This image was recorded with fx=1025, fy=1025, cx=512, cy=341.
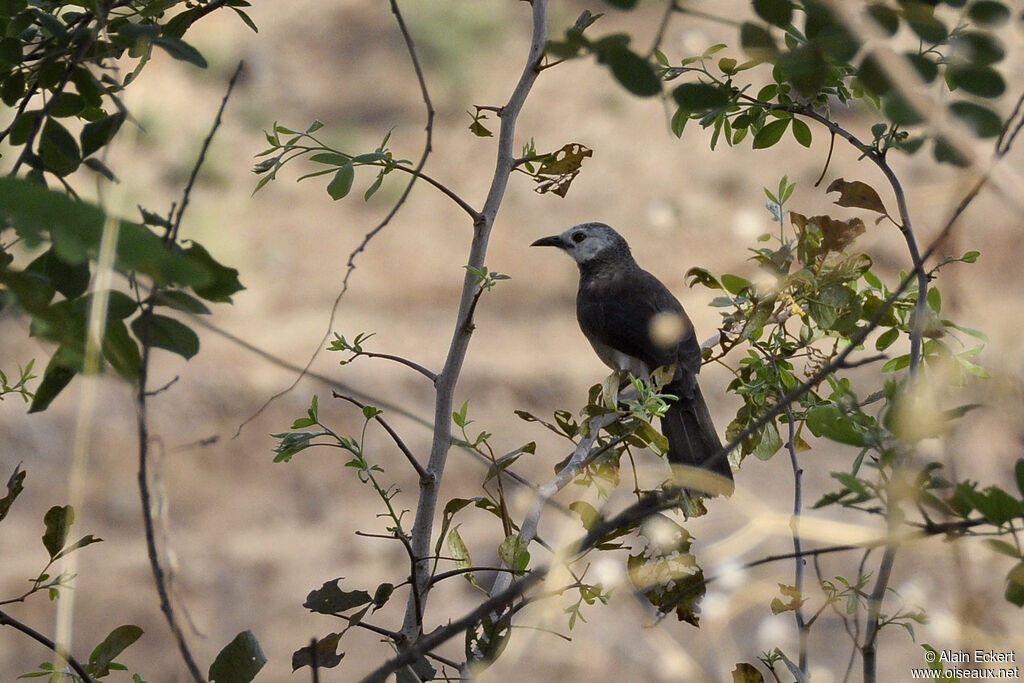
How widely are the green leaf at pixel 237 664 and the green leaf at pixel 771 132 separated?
4.39 feet

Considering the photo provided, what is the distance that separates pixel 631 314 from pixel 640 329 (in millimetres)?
121

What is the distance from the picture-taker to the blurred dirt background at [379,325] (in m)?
7.25

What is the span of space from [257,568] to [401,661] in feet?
25.0

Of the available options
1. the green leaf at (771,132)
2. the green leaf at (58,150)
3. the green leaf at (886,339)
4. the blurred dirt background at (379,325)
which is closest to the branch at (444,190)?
the green leaf at (58,150)

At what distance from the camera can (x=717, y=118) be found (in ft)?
6.38

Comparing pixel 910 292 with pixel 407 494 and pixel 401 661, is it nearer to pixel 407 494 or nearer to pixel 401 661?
pixel 401 661

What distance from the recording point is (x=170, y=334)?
1134mm

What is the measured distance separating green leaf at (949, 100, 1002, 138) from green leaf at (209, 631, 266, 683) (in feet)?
3.87

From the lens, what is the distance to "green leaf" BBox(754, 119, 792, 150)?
2066 millimetres

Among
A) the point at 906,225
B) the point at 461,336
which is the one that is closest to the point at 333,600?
the point at 461,336

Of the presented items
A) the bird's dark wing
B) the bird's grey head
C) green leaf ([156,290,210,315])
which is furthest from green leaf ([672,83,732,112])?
the bird's grey head

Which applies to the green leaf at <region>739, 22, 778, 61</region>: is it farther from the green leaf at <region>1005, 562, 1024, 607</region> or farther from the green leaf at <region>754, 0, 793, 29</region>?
the green leaf at <region>1005, 562, 1024, 607</region>

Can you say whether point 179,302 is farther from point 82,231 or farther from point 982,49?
point 982,49

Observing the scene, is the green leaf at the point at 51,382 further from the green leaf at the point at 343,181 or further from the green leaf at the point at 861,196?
the green leaf at the point at 861,196
